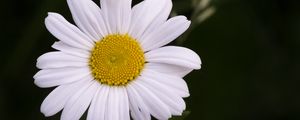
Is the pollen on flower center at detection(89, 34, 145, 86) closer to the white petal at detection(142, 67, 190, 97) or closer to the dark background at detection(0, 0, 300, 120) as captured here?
the white petal at detection(142, 67, 190, 97)

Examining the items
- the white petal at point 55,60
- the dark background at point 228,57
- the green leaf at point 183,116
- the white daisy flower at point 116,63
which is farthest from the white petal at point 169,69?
the dark background at point 228,57

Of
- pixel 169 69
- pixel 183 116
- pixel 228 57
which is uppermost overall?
pixel 228 57

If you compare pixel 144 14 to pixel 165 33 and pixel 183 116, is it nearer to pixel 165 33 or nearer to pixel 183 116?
pixel 165 33

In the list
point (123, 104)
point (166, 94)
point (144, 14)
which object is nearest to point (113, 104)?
point (123, 104)

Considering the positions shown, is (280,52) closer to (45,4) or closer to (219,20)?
(219,20)

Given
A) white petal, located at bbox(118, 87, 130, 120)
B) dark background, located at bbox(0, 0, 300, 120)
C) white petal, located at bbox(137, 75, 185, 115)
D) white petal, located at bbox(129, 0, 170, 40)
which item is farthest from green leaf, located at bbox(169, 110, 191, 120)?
dark background, located at bbox(0, 0, 300, 120)

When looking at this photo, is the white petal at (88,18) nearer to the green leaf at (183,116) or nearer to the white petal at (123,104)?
the white petal at (123,104)

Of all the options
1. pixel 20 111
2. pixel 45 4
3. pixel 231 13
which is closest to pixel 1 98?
pixel 20 111
